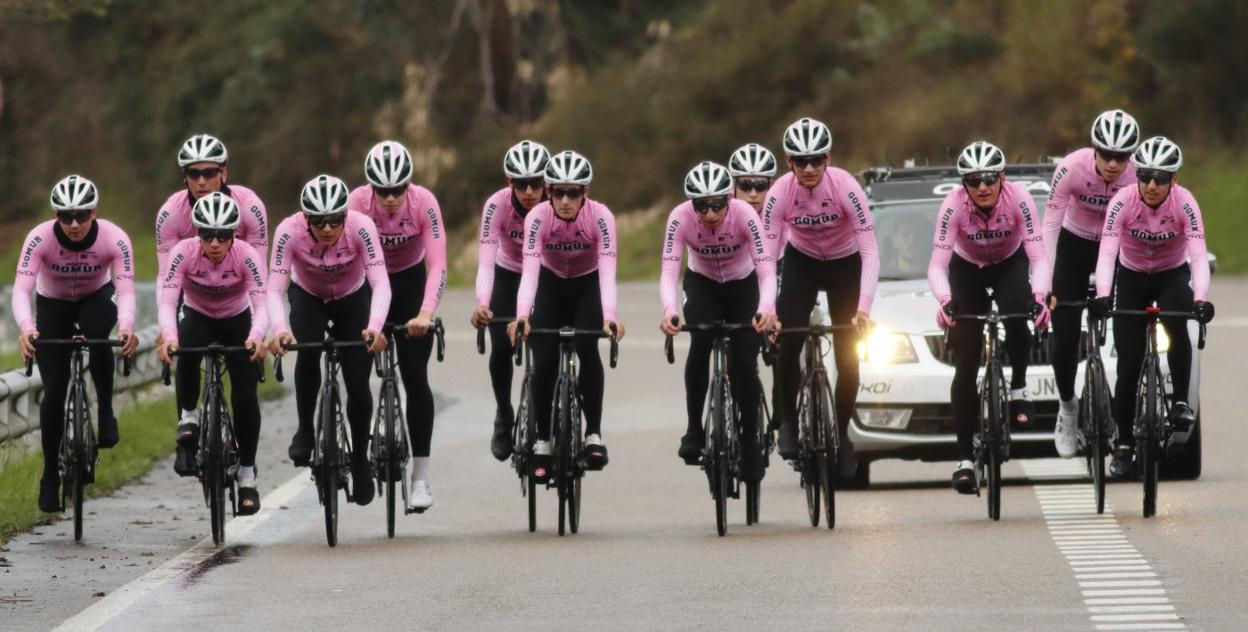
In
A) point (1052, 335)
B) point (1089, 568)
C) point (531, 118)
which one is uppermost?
point (531, 118)

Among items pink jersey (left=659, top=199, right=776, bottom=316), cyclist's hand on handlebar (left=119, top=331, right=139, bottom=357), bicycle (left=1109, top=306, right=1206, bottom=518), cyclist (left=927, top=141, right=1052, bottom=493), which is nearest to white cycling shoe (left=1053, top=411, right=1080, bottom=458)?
cyclist (left=927, top=141, right=1052, bottom=493)

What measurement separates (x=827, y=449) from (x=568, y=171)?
1.88m

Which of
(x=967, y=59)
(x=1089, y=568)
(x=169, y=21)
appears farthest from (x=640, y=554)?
(x=169, y=21)

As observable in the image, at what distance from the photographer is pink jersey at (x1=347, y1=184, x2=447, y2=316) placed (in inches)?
573

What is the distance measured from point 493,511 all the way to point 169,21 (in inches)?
2274

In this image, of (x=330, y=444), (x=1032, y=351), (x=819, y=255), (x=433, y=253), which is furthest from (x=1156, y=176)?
(x=330, y=444)

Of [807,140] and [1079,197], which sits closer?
[807,140]

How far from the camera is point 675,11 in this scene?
209 ft

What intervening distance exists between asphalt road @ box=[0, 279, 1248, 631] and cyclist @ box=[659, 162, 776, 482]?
1.88ft

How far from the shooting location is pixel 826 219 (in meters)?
14.5

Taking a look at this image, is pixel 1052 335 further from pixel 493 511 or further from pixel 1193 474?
Answer: pixel 493 511

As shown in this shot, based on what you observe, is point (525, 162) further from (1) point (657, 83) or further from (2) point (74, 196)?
(1) point (657, 83)

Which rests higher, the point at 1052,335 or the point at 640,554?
the point at 1052,335

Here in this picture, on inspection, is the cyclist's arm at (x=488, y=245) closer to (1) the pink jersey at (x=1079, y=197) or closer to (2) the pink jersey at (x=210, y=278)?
(2) the pink jersey at (x=210, y=278)
